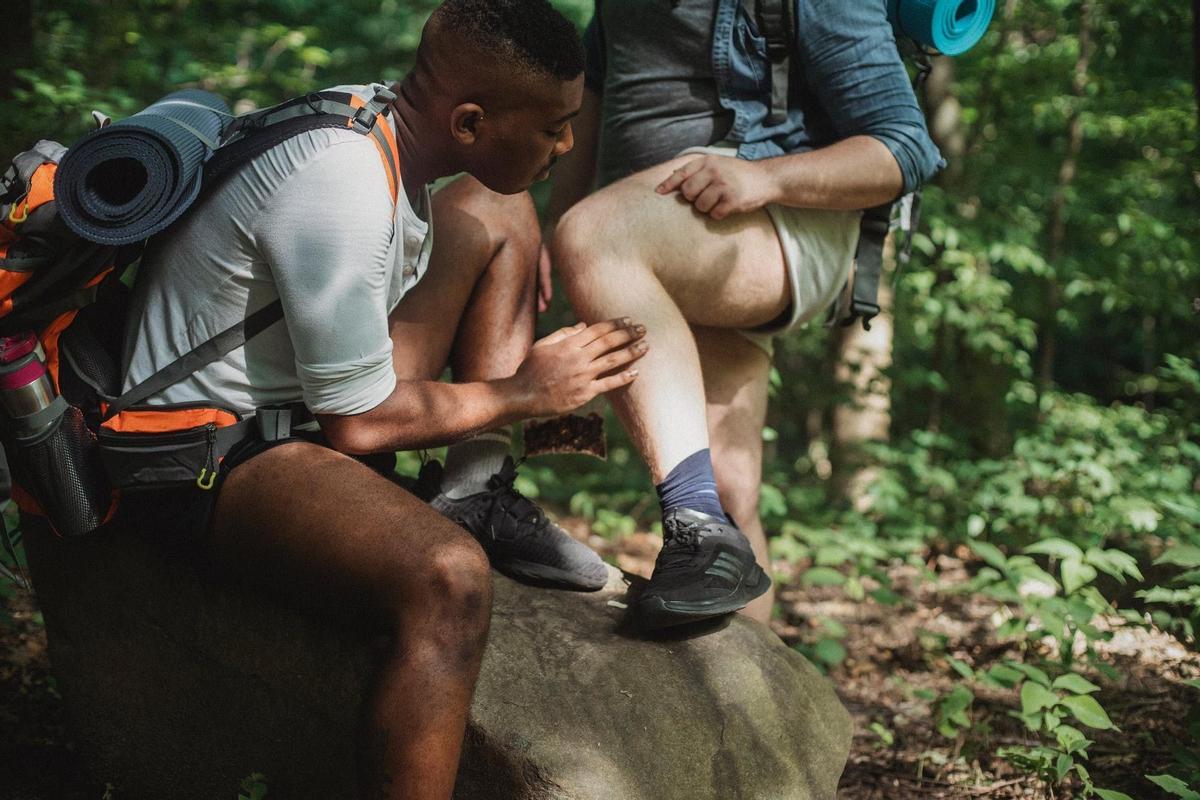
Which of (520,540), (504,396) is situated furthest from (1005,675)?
(504,396)

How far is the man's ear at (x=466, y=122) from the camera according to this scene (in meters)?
2.03

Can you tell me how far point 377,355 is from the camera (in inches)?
75.3

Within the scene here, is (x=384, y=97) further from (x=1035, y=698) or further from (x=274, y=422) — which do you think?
(x=1035, y=698)

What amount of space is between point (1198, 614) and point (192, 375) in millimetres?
2615

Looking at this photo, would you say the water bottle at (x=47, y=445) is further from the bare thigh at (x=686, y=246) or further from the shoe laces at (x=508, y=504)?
the bare thigh at (x=686, y=246)

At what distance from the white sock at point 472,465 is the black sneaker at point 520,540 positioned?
0.07 feet

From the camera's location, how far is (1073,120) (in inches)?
258

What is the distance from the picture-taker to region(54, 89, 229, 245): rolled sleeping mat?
71.6 inches

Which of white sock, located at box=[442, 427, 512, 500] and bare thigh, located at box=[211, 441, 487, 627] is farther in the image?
white sock, located at box=[442, 427, 512, 500]

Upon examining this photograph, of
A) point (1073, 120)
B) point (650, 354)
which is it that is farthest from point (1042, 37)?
point (650, 354)

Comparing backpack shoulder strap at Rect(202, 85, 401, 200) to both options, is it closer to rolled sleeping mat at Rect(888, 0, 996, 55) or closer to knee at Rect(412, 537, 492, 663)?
knee at Rect(412, 537, 492, 663)

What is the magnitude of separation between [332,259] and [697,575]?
3.35 feet

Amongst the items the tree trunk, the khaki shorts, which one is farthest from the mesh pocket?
the tree trunk

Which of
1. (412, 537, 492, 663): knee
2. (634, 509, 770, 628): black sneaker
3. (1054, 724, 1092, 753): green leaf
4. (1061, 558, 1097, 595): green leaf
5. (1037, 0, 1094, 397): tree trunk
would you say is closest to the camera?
(412, 537, 492, 663): knee
